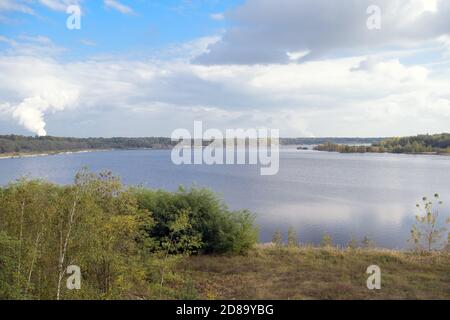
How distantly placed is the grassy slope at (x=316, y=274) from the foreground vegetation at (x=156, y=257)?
0.11 ft

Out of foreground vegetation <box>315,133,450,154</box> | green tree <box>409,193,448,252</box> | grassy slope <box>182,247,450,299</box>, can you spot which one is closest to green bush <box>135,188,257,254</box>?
grassy slope <box>182,247,450,299</box>

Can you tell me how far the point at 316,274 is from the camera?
463 inches

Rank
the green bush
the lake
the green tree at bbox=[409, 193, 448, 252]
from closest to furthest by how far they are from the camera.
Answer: the green bush, the green tree at bbox=[409, 193, 448, 252], the lake

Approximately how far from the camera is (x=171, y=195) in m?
15.4

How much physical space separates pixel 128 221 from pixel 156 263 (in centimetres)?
145

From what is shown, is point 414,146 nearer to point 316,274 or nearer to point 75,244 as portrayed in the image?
point 316,274

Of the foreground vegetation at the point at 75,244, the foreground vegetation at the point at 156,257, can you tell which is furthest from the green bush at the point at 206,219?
the foreground vegetation at the point at 75,244

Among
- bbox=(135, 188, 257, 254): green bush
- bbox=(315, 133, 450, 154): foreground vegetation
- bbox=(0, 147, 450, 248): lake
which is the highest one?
bbox=(315, 133, 450, 154): foreground vegetation

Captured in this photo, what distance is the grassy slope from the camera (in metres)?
9.95

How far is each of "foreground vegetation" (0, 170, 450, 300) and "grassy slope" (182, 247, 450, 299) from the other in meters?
0.03

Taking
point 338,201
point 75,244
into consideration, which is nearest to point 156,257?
point 75,244

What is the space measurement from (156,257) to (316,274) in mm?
5167

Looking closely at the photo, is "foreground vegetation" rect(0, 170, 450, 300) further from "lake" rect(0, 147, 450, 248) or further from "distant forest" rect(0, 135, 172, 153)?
"distant forest" rect(0, 135, 172, 153)
